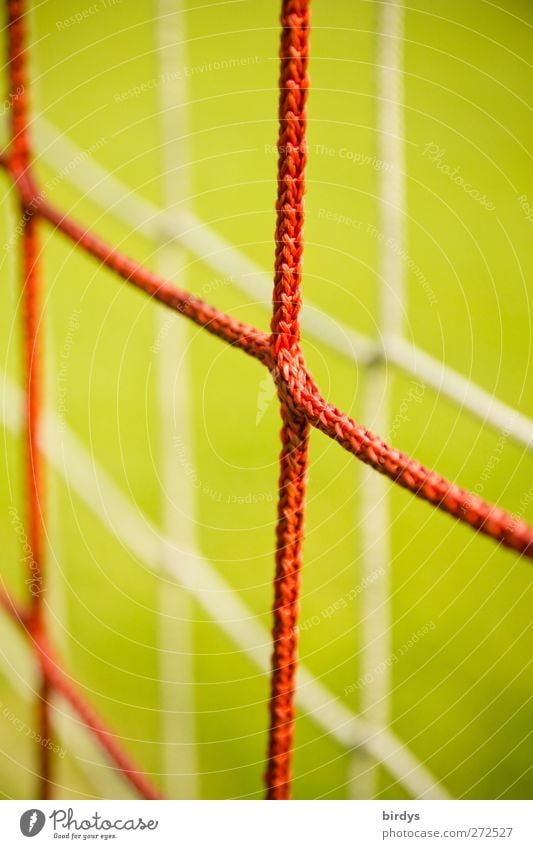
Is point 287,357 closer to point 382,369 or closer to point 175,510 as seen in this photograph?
point 382,369

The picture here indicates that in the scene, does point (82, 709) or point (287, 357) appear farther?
point (82, 709)

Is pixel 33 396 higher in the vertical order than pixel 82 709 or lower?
higher

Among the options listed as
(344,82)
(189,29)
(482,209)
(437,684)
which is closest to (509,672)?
(437,684)

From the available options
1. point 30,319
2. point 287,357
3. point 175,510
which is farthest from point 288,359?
point 175,510

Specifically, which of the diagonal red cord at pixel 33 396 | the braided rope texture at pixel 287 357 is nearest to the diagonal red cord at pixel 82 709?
the diagonal red cord at pixel 33 396

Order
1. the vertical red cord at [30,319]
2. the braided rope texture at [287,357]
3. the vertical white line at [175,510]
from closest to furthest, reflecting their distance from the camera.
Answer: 1. the braided rope texture at [287,357]
2. the vertical red cord at [30,319]
3. the vertical white line at [175,510]

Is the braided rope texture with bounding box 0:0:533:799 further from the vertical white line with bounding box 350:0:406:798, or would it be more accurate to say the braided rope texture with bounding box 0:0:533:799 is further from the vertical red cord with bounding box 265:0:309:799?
the vertical white line with bounding box 350:0:406:798

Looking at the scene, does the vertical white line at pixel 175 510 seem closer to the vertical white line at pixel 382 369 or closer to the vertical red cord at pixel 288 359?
the vertical white line at pixel 382 369

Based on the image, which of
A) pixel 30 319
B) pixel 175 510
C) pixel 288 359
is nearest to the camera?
pixel 288 359
